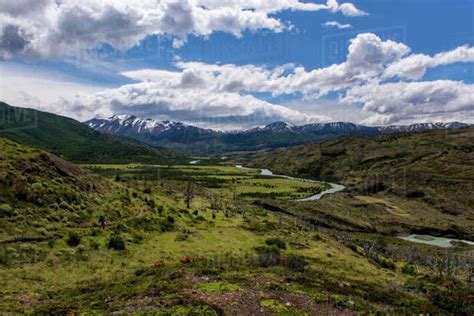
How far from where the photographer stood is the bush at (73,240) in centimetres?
3406

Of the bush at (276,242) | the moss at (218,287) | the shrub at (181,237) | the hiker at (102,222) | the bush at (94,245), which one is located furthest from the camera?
the bush at (276,242)

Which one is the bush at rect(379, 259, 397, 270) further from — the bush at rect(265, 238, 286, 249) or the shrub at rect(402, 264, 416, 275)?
the bush at rect(265, 238, 286, 249)

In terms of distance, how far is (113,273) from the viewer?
96.8ft

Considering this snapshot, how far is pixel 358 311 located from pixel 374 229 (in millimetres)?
98755

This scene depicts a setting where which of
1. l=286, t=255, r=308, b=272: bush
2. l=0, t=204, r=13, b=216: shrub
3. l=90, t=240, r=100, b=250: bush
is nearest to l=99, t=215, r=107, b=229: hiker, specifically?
l=90, t=240, r=100, b=250: bush

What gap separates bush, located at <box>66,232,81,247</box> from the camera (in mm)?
34062

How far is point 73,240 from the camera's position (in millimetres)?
34312

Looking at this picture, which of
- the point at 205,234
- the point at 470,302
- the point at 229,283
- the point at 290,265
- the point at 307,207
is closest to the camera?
the point at 229,283

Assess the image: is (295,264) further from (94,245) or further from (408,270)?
(408,270)

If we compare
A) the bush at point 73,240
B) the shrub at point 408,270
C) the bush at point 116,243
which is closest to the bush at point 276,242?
the shrub at point 408,270

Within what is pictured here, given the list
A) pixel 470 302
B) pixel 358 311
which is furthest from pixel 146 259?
pixel 470 302

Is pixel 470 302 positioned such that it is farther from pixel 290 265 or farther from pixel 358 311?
pixel 290 265

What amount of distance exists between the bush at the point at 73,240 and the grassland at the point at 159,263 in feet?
0.31

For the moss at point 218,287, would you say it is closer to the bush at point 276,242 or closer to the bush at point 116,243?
the bush at point 116,243
